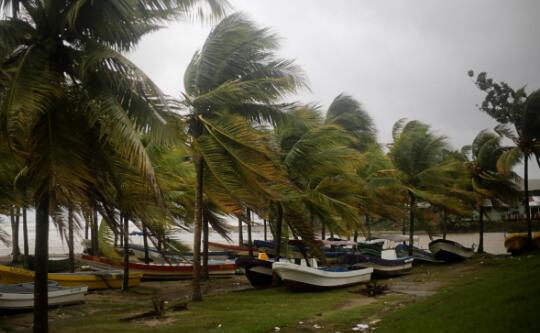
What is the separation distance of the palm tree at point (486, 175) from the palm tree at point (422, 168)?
6.59 feet

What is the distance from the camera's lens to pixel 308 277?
14.9 metres

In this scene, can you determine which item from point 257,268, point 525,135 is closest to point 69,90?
point 257,268

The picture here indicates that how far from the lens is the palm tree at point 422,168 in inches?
958

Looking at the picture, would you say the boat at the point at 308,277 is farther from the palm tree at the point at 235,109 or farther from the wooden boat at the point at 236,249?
the wooden boat at the point at 236,249

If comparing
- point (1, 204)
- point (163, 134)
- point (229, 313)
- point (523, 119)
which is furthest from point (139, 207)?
point (523, 119)

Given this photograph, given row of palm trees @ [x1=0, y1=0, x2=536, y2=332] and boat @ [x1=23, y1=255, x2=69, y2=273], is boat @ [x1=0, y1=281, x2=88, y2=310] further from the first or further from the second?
boat @ [x1=23, y1=255, x2=69, y2=273]

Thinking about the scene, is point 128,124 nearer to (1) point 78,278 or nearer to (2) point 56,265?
(1) point 78,278

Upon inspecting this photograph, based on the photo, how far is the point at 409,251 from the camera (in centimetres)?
2430

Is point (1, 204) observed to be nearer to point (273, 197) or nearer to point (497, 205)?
point (273, 197)

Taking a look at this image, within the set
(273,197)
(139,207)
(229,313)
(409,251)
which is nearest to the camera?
(139,207)

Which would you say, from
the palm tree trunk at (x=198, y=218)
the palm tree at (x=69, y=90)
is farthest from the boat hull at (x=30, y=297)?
the palm tree at (x=69, y=90)

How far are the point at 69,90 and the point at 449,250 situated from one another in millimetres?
21376

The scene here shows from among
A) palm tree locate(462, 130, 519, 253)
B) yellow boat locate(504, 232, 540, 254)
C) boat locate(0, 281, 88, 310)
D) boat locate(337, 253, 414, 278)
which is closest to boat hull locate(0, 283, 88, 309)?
boat locate(0, 281, 88, 310)

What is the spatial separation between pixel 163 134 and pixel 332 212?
1125 centimetres
